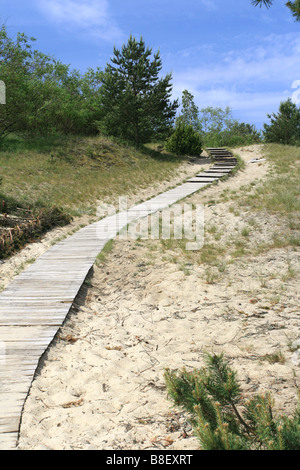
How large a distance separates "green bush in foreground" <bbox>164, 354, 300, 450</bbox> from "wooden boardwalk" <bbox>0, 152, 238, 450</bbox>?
57.4 inches

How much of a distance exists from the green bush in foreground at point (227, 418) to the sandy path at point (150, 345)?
1.35 ft

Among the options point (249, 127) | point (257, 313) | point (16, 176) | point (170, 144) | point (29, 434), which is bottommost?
point (29, 434)

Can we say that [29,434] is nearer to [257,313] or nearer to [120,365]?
[120,365]

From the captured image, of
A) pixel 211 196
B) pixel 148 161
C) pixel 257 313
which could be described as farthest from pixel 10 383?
pixel 148 161

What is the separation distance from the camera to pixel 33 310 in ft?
15.8

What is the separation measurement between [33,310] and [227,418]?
129 inches

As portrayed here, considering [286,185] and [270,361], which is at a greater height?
[286,185]

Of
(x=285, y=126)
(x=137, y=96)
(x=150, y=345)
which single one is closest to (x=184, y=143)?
(x=137, y=96)

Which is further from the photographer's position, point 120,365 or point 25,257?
point 25,257

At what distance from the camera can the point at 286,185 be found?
1188 cm

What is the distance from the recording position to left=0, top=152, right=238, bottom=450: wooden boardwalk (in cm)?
315

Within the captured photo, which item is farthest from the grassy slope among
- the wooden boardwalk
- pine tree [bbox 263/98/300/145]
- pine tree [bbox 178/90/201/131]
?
pine tree [bbox 178/90/201/131]

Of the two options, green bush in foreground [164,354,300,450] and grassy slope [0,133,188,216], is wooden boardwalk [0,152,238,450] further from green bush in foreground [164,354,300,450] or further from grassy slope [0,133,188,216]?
grassy slope [0,133,188,216]

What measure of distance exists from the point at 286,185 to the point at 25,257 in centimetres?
896
